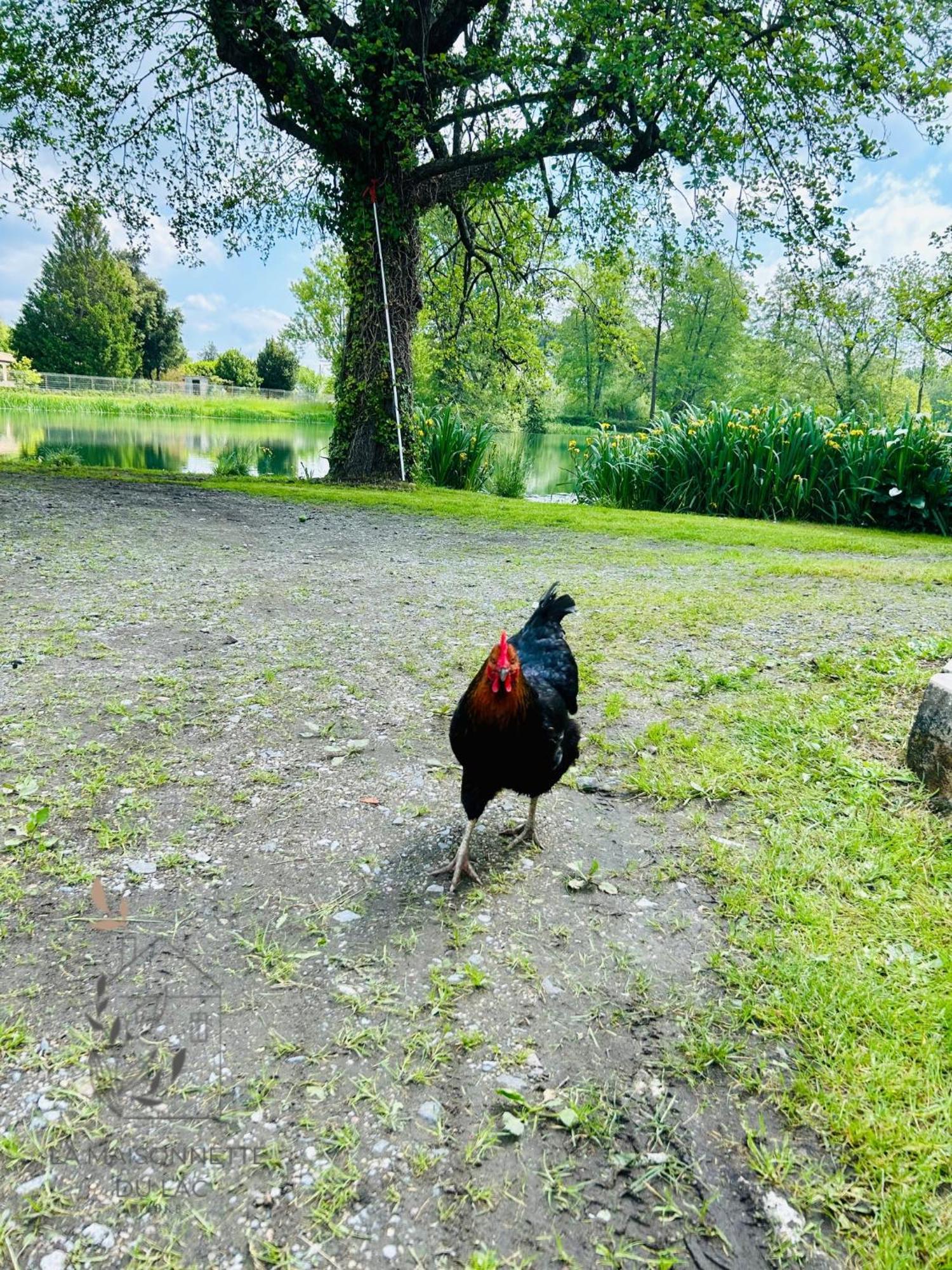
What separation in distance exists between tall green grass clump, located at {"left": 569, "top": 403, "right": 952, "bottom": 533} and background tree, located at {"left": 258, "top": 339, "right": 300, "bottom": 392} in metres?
48.8

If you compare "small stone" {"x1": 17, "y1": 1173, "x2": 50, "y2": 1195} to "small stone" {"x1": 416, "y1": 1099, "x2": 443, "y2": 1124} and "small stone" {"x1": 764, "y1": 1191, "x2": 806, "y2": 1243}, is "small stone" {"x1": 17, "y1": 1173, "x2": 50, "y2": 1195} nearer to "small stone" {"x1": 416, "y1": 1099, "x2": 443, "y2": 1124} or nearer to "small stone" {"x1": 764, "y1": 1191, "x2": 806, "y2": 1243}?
"small stone" {"x1": 416, "y1": 1099, "x2": 443, "y2": 1124}

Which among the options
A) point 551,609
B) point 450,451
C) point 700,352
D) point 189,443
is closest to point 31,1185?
point 551,609

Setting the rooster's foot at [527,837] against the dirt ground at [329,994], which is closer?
the dirt ground at [329,994]

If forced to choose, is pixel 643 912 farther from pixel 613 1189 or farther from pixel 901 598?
pixel 901 598

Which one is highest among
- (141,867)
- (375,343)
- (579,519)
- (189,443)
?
(375,343)

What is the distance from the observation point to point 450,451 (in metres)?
13.7

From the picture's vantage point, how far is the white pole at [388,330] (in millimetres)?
10789

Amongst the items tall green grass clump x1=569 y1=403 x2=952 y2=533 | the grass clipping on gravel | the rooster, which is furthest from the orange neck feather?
tall green grass clump x1=569 y1=403 x2=952 y2=533

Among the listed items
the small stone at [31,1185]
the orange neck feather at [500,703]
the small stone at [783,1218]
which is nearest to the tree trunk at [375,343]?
the orange neck feather at [500,703]

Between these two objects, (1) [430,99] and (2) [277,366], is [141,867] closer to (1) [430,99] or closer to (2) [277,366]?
(1) [430,99]

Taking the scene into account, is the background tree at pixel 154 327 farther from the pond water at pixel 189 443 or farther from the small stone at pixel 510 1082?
the small stone at pixel 510 1082

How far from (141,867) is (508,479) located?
41.8ft

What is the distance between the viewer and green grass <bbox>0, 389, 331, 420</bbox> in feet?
114

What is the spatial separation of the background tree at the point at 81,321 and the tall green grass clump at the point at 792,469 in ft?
152
